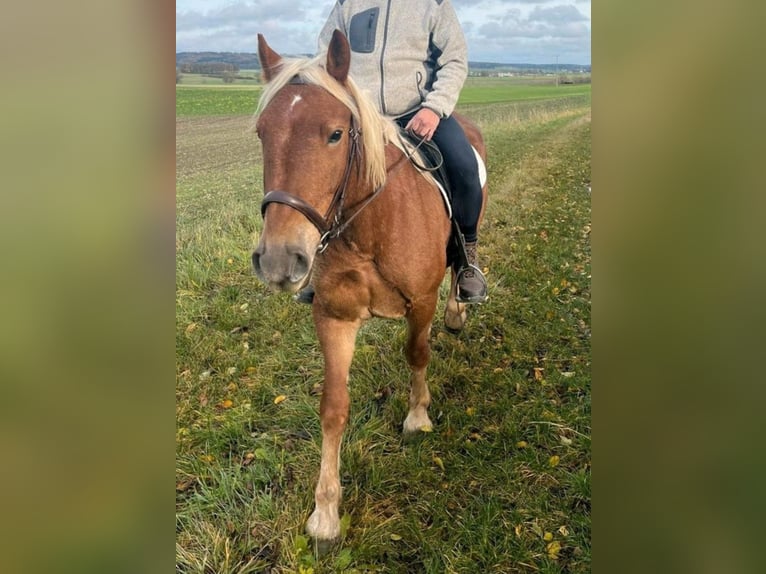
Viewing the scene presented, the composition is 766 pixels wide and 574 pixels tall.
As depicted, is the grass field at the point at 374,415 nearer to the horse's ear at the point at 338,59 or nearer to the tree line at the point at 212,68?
the tree line at the point at 212,68

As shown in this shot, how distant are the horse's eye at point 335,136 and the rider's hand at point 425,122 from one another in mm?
751

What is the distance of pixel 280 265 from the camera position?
1489 mm

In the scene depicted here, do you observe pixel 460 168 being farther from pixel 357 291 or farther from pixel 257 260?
pixel 257 260

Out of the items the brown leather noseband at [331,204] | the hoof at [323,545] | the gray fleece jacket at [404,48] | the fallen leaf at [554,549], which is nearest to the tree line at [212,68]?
the gray fleece jacket at [404,48]

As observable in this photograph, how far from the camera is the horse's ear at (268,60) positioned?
5.64 feet

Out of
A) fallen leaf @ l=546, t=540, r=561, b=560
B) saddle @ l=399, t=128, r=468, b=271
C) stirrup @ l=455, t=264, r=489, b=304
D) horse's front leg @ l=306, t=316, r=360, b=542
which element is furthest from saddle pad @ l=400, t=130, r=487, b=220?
fallen leaf @ l=546, t=540, r=561, b=560

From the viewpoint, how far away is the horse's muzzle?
148 cm

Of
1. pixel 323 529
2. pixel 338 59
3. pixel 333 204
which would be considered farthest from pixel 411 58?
pixel 323 529

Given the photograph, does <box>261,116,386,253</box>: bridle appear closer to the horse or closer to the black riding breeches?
the horse
